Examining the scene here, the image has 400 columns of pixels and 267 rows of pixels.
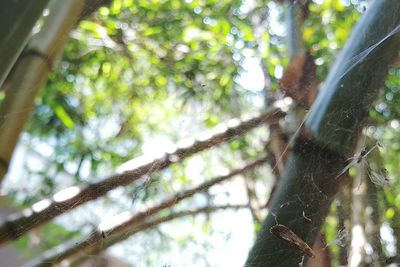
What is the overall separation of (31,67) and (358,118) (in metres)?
0.45

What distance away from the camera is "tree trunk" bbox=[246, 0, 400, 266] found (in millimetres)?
553

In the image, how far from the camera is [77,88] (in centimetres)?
96

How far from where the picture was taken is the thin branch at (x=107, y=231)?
0.63 m

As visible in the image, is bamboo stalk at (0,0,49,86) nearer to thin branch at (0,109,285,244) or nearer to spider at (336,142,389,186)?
thin branch at (0,109,285,244)

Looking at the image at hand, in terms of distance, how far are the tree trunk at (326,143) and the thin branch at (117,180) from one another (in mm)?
101

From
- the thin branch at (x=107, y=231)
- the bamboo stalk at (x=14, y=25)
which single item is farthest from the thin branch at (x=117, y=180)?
the bamboo stalk at (x=14, y=25)

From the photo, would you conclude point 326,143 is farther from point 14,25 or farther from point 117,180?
point 14,25

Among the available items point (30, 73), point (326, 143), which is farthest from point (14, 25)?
point (326, 143)

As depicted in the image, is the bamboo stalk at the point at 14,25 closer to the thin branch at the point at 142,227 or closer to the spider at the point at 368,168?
the thin branch at the point at 142,227

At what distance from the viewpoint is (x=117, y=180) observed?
26.7 inches

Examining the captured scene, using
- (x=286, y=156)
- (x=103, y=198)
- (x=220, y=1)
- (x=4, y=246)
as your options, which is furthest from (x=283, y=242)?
(x=220, y=1)

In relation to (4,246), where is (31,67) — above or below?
above

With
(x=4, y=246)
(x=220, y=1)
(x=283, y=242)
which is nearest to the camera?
(x=283, y=242)

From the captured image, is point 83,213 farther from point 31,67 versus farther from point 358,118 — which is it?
point 358,118
